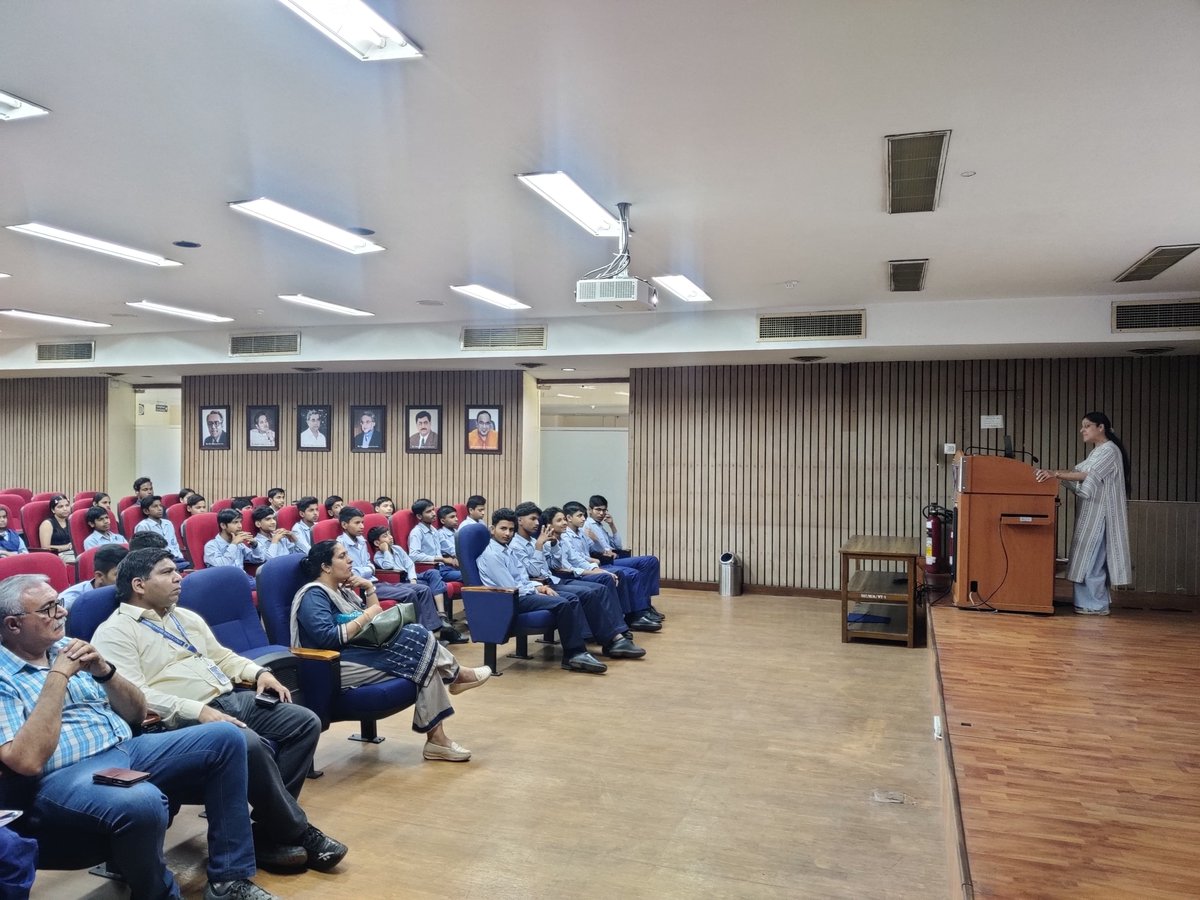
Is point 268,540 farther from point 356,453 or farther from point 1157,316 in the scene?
point 1157,316

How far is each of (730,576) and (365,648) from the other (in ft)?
20.5

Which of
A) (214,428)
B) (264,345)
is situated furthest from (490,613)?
(214,428)

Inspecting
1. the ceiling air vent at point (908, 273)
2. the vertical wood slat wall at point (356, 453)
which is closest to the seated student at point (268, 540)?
the vertical wood slat wall at point (356, 453)

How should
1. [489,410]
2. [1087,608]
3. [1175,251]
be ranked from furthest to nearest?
[489,410], [1087,608], [1175,251]

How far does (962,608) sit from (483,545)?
3658 millimetres

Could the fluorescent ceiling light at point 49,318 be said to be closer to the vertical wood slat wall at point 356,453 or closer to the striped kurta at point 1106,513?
the vertical wood slat wall at point 356,453

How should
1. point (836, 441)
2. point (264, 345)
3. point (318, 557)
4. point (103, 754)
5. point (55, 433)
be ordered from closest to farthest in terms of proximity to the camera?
1. point (103, 754)
2. point (318, 557)
3. point (836, 441)
4. point (264, 345)
5. point (55, 433)

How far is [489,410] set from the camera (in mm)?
11062

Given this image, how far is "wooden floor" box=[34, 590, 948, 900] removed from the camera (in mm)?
3152

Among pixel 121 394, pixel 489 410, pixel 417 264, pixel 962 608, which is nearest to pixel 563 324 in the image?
pixel 489 410

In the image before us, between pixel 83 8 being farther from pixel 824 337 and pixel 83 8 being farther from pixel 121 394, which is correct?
pixel 121 394

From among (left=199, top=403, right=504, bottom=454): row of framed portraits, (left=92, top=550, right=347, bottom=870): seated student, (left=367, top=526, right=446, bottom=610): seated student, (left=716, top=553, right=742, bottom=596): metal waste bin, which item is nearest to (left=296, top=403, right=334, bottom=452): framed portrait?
(left=199, top=403, right=504, bottom=454): row of framed portraits


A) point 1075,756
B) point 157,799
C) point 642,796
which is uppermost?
point 157,799

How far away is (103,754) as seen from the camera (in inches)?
108
